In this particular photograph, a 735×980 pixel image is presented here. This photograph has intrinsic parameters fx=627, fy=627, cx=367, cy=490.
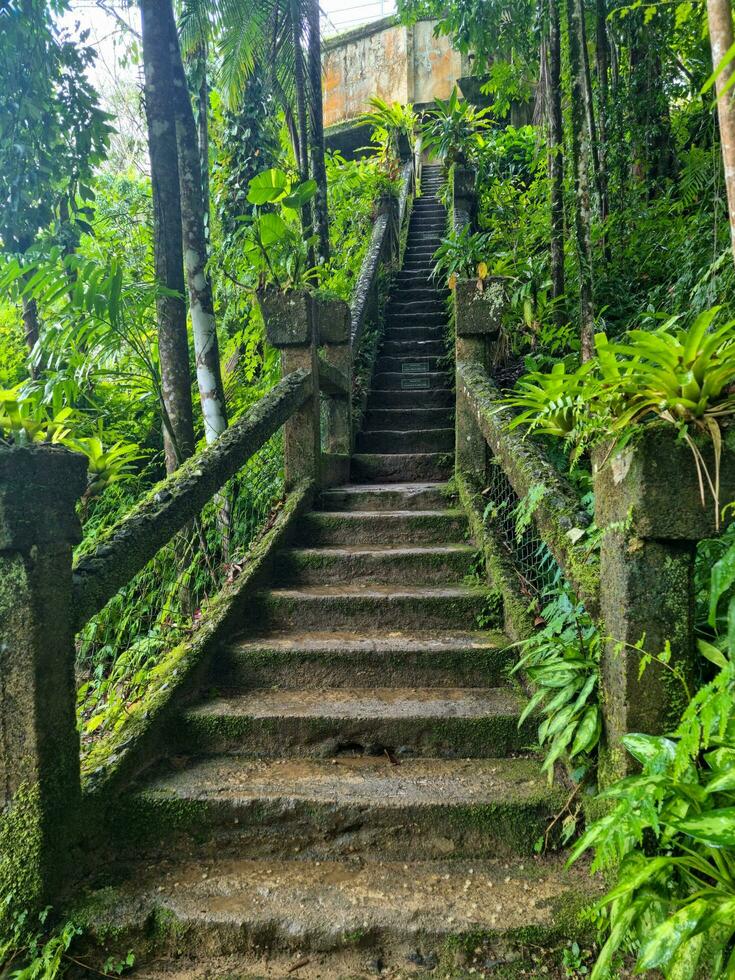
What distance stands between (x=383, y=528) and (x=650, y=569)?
227cm

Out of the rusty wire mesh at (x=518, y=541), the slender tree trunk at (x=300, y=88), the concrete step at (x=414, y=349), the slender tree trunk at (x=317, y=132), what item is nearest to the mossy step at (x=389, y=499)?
the rusty wire mesh at (x=518, y=541)

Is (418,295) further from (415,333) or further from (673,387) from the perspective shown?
(673,387)

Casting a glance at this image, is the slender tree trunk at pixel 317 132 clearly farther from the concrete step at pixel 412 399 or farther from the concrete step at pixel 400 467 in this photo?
the concrete step at pixel 400 467

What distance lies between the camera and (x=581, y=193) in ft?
13.9

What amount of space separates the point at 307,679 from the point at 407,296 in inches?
262

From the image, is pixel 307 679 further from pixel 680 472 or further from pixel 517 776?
pixel 680 472

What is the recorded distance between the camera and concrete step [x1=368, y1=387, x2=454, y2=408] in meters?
6.12

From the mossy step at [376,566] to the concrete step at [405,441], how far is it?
74.0 inches

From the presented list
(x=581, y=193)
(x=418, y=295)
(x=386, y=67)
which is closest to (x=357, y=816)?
(x=581, y=193)

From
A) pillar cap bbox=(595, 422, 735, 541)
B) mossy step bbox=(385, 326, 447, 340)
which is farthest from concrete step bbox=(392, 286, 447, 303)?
pillar cap bbox=(595, 422, 735, 541)

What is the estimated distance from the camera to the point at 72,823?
2.07m

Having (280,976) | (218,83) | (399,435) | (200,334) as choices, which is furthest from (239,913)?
(218,83)

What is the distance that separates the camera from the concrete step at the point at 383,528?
397 centimetres

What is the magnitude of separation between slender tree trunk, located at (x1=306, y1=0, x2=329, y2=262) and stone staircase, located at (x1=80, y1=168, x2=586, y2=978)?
16.0 ft
